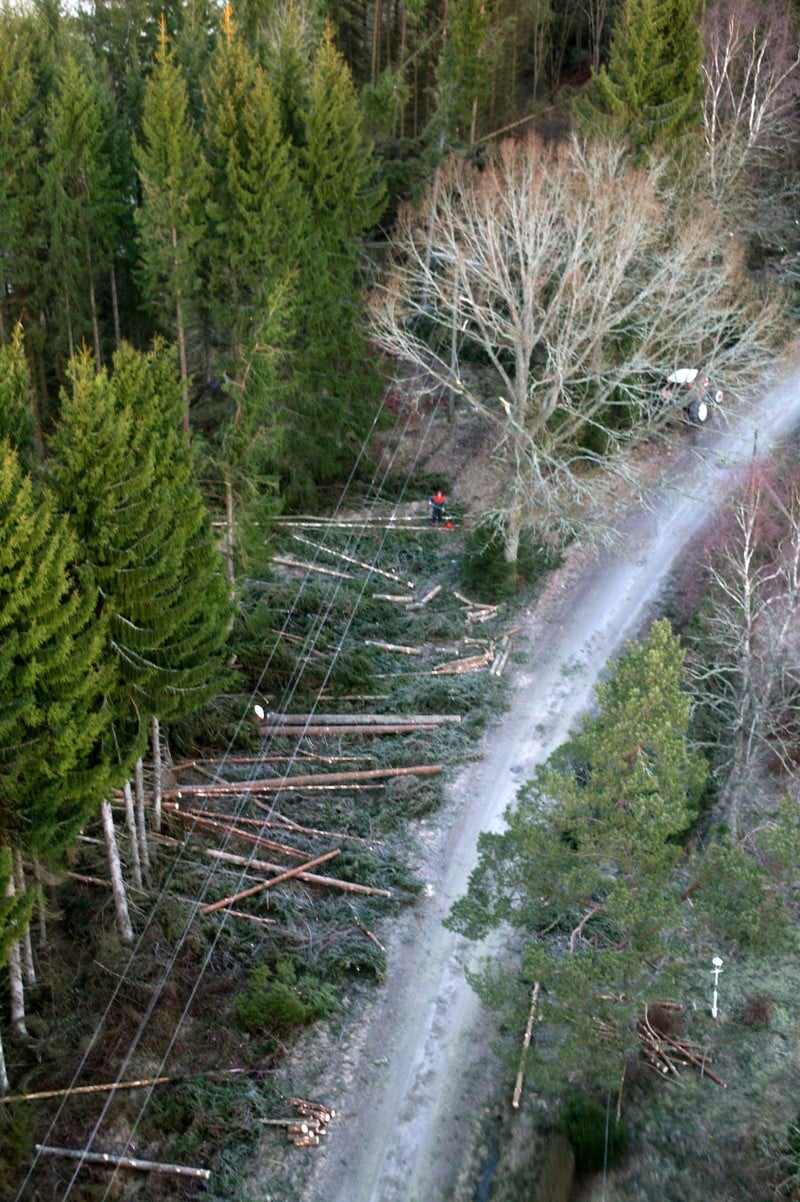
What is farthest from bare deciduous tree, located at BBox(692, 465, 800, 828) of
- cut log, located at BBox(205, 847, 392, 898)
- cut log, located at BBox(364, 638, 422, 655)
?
cut log, located at BBox(205, 847, 392, 898)

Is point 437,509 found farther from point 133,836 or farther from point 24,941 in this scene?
point 24,941

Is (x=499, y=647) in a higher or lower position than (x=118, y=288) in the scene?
lower

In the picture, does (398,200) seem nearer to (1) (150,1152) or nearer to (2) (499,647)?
(2) (499,647)

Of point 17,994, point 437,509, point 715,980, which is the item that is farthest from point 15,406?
point 437,509

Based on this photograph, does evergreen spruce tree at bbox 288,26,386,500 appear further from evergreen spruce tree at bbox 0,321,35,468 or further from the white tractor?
evergreen spruce tree at bbox 0,321,35,468

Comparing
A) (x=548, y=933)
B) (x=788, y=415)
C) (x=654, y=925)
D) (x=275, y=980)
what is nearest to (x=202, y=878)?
(x=275, y=980)

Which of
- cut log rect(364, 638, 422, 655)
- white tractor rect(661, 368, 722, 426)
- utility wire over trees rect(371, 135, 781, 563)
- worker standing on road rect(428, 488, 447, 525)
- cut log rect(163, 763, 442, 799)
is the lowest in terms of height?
cut log rect(163, 763, 442, 799)
